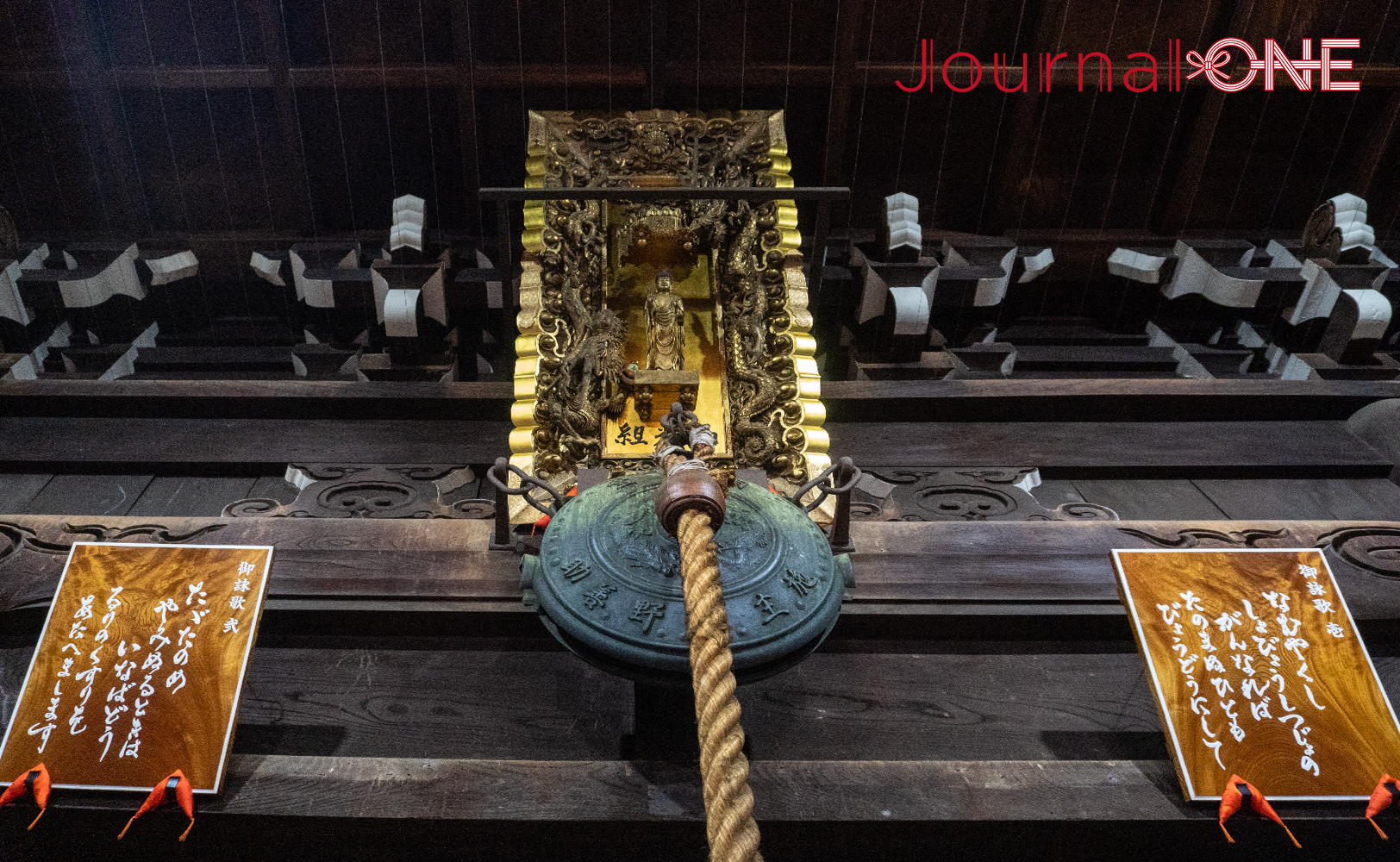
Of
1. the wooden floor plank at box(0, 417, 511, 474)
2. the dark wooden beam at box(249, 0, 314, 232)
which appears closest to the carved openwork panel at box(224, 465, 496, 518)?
the wooden floor plank at box(0, 417, 511, 474)

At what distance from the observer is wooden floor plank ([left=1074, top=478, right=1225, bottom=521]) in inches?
102

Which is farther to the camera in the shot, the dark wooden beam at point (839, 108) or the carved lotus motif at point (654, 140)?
the carved lotus motif at point (654, 140)

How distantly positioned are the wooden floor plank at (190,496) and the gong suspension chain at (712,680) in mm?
1953

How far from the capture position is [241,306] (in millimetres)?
3998

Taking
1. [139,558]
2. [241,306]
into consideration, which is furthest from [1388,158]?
[241,306]

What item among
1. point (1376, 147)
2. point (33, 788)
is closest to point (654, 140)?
point (33, 788)

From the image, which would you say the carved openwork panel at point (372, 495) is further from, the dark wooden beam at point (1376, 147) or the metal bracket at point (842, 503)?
the dark wooden beam at point (1376, 147)

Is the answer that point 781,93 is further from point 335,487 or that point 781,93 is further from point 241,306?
point 241,306

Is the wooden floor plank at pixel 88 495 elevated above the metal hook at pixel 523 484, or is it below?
below

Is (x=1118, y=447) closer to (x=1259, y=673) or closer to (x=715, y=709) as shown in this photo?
(x=1259, y=673)

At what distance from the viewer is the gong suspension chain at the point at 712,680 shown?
0.97m

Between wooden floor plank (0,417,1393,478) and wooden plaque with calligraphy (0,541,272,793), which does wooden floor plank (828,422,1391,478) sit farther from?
wooden plaque with calligraphy (0,541,272,793)

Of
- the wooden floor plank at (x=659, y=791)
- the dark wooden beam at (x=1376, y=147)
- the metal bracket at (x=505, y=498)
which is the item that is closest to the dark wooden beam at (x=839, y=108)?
the metal bracket at (x=505, y=498)

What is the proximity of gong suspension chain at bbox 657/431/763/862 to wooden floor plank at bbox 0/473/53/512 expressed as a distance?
246cm
